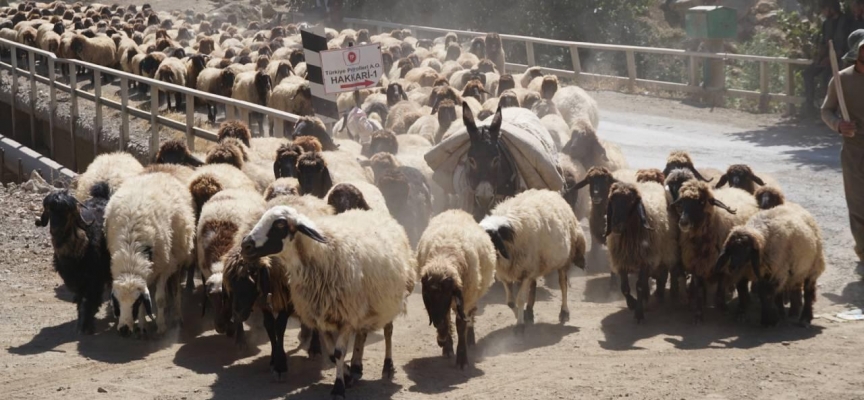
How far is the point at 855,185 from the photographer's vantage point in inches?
411

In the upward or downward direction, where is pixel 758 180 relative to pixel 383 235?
downward

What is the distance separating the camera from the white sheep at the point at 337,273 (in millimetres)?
7484

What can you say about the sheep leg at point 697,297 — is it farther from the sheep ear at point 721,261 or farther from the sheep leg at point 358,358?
the sheep leg at point 358,358

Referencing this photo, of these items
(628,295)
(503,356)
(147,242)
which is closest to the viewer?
(503,356)

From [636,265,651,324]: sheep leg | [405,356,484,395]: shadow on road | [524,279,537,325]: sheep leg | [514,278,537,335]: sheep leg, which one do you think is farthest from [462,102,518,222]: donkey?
[405,356,484,395]: shadow on road

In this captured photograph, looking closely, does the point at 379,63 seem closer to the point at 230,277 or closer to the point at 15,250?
the point at 15,250

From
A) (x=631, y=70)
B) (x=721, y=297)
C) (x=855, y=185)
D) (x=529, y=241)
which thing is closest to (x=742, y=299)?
(x=721, y=297)

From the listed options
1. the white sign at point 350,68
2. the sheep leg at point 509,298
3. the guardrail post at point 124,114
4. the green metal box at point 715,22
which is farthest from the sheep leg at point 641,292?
the green metal box at point 715,22

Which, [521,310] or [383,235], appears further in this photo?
[521,310]

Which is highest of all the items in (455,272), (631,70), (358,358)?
(631,70)

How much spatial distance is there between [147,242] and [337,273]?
92.7 inches

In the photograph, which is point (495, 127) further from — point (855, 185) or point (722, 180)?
point (855, 185)

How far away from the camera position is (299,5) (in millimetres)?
44719

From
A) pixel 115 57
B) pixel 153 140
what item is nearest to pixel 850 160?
pixel 153 140
